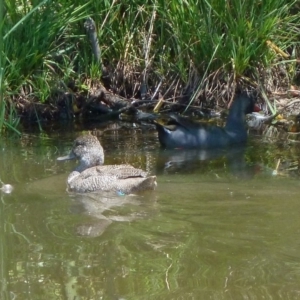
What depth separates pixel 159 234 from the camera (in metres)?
5.92

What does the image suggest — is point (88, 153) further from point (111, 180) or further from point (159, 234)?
point (159, 234)

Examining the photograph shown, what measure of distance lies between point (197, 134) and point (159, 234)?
391cm

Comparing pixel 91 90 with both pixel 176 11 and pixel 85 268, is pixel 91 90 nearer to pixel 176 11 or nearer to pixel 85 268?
pixel 176 11

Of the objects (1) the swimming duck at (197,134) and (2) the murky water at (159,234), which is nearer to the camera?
(2) the murky water at (159,234)

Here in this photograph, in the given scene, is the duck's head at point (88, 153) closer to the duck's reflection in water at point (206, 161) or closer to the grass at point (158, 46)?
the duck's reflection in water at point (206, 161)

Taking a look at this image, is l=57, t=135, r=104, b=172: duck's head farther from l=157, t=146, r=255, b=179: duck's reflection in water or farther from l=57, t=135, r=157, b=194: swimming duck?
l=157, t=146, r=255, b=179: duck's reflection in water

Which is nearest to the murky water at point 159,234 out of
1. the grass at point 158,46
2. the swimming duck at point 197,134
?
the swimming duck at point 197,134

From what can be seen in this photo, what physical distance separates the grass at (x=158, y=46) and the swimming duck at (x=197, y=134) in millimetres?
980

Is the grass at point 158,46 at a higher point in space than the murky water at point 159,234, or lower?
higher

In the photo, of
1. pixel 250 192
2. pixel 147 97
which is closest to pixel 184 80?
pixel 147 97

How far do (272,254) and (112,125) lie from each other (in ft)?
18.0

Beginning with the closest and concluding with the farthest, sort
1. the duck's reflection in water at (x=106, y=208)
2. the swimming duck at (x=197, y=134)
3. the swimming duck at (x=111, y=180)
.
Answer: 1. the duck's reflection in water at (x=106, y=208)
2. the swimming duck at (x=111, y=180)
3. the swimming duck at (x=197, y=134)

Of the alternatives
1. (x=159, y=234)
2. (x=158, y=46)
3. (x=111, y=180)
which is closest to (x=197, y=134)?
(x=158, y=46)

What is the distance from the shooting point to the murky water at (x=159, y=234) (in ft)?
16.2
